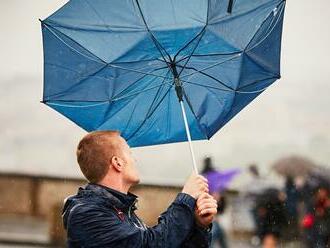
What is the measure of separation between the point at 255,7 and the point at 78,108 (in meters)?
0.84

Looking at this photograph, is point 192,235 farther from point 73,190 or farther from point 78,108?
point 73,190

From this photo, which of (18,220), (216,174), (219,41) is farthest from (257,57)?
(18,220)

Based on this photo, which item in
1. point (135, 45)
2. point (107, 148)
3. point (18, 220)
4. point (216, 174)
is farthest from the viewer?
point (18, 220)

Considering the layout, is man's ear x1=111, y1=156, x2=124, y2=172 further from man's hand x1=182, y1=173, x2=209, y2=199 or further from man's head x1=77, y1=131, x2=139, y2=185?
man's hand x1=182, y1=173, x2=209, y2=199

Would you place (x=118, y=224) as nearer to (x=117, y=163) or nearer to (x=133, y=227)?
(x=133, y=227)

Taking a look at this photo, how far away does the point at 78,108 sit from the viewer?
10.5 ft

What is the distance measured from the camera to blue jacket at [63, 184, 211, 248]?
238 centimetres

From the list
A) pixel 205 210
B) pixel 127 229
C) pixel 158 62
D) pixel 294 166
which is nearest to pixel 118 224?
pixel 127 229

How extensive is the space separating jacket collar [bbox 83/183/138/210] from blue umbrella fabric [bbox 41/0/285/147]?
626 mm

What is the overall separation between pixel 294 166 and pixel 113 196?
9813 mm

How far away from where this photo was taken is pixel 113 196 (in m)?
2.50

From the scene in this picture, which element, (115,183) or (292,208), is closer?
(115,183)

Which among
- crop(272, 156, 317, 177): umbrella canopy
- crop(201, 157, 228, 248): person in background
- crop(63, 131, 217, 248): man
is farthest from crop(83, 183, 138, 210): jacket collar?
crop(272, 156, 317, 177): umbrella canopy

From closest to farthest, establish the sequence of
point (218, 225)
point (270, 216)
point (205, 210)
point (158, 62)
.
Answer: point (205, 210), point (158, 62), point (218, 225), point (270, 216)
